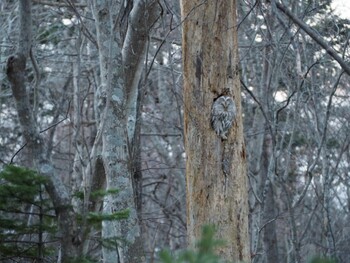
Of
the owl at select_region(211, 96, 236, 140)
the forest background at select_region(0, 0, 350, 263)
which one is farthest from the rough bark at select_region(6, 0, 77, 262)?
the owl at select_region(211, 96, 236, 140)

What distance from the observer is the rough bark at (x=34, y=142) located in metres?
3.79

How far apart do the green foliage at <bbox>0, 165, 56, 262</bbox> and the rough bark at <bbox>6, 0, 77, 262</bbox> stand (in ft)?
0.31

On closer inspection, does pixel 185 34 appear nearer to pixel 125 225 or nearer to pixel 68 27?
pixel 125 225

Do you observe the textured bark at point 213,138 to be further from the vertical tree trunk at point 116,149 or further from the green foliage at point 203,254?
the green foliage at point 203,254

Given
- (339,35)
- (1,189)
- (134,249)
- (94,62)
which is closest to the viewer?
(1,189)

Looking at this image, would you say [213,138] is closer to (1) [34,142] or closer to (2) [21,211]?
(1) [34,142]

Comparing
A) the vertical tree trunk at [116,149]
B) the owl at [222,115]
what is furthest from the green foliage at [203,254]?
the vertical tree trunk at [116,149]

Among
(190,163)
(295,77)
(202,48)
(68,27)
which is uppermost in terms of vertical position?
(68,27)

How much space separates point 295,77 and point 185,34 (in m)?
4.72

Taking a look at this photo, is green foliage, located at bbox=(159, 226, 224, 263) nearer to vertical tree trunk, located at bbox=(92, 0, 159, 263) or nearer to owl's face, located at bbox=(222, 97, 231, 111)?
owl's face, located at bbox=(222, 97, 231, 111)

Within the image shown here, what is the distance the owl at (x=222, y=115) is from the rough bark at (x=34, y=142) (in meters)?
1.50

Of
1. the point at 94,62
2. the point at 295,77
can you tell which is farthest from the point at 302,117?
the point at 94,62

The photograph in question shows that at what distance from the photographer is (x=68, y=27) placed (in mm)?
13414

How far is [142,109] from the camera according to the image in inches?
408
